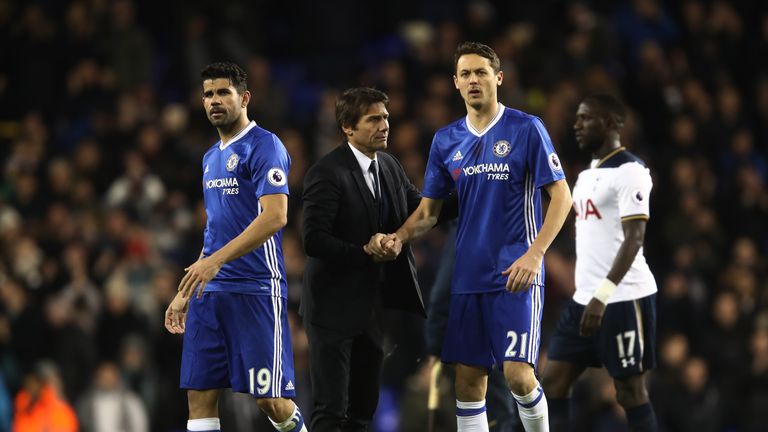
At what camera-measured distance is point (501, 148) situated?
7.66 meters

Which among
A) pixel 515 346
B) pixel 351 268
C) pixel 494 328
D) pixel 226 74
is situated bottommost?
pixel 515 346

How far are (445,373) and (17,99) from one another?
9509 millimetres

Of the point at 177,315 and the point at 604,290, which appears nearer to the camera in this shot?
the point at 177,315

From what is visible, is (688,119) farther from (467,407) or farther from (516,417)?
(467,407)

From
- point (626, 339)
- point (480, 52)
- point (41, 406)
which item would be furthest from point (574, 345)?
point (41, 406)

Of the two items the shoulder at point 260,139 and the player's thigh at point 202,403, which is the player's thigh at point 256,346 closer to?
the player's thigh at point 202,403

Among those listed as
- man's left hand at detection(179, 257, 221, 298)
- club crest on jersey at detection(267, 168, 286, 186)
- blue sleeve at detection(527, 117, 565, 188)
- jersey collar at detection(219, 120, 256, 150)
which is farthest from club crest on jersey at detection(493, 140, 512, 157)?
man's left hand at detection(179, 257, 221, 298)

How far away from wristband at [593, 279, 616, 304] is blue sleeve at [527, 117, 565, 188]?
907 millimetres

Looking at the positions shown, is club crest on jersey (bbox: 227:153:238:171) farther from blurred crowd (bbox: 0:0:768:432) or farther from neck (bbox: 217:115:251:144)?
blurred crowd (bbox: 0:0:768:432)

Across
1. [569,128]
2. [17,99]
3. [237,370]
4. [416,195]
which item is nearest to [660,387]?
[569,128]

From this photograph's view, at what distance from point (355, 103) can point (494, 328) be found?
64.3 inches

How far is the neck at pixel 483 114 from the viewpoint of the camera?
7777mm

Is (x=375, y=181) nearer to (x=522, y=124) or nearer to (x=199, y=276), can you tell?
(x=522, y=124)

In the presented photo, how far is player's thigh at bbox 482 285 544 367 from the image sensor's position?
24.6 feet
